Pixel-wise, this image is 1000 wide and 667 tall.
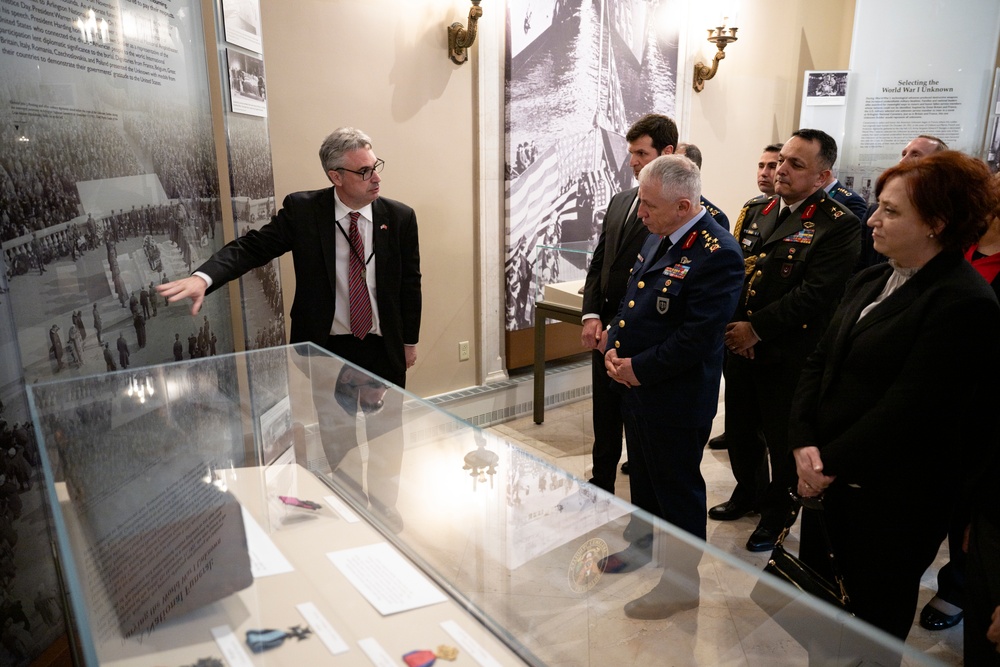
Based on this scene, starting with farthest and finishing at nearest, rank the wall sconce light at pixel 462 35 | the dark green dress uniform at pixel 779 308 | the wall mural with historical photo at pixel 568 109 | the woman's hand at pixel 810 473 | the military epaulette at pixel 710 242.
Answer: the wall mural with historical photo at pixel 568 109 → the wall sconce light at pixel 462 35 → the dark green dress uniform at pixel 779 308 → the military epaulette at pixel 710 242 → the woman's hand at pixel 810 473

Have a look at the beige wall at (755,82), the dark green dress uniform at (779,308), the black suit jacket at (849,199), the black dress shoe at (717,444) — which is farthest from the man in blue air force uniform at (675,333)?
the beige wall at (755,82)

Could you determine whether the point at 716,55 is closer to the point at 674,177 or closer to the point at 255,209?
the point at 674,177

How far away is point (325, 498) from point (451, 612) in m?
0.46

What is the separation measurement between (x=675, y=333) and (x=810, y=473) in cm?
61

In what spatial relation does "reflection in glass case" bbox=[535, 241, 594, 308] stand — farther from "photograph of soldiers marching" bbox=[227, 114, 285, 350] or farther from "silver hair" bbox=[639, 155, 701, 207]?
"silver hair" bbox=[639, 155, 701, 207]

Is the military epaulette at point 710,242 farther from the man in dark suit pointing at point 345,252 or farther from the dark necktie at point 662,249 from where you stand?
the man in dark suit pointing at point 345,252

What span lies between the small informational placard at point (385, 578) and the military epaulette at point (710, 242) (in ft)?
4.63

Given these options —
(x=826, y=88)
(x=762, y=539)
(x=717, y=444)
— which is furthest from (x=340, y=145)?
(x=826, y=88)

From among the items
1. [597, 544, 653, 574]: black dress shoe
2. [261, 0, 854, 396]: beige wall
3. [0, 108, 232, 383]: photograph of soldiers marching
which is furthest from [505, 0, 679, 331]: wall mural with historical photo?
[597, 544, 653, 574]: black dress shoe

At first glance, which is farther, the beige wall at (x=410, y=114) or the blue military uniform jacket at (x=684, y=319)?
the beige wall at (x=410, y=114)

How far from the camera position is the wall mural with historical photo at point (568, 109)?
434 centimetres

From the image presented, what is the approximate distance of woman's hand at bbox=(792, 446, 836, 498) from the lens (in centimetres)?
176

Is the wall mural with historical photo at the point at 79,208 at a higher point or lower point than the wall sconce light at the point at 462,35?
lower

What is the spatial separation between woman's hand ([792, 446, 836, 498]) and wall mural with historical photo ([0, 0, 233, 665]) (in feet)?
6.87
